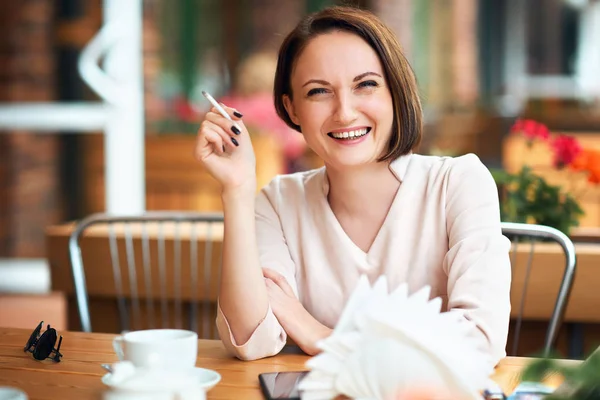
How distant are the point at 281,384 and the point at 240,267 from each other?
0.94 ft

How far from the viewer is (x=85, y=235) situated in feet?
8.56

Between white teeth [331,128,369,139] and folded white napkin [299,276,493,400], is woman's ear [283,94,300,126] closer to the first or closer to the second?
white teeth [331,128,369,139]

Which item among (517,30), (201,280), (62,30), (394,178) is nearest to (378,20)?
(394,178)

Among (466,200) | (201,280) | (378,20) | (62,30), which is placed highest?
(62,30)

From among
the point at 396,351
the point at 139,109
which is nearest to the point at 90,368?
the point at 396,351

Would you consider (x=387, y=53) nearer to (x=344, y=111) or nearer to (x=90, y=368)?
(x=344, y=111)

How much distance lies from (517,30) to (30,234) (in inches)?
187

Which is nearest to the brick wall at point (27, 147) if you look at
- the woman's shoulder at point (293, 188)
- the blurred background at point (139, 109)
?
the blurred background at point (139, 109)

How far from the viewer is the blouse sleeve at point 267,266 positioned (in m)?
1.33

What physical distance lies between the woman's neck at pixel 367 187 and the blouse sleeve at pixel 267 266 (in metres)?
0.15

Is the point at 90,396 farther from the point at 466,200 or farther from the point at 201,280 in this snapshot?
the point at 201,280

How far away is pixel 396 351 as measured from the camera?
91cm

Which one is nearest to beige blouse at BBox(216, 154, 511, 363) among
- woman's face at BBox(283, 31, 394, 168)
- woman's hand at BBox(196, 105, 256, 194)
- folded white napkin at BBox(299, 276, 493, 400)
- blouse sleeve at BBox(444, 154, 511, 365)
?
blouse sleeve at BBox(444, 154, 511, 365)

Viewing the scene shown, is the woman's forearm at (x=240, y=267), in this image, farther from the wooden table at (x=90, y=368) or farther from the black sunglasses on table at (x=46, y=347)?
the black sunglasses on table at (x=46, y=347)
